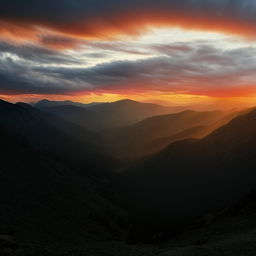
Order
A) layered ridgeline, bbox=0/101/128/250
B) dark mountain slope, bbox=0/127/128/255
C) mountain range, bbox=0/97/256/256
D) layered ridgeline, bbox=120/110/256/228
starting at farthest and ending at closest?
layered ridgeline, bbox=120/110/256/228 < layered ridgeline, bbox=0/101/128/250 < dark mountain slope, bbox=0/127/128/255 < mountain range, bbox=0/97/256/256

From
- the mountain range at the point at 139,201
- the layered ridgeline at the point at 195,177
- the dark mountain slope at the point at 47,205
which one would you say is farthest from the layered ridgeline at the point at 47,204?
the layered ridgeline at the point at 195,177

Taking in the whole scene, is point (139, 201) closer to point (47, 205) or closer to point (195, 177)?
point (195, 177)

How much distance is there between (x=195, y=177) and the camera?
347 feet

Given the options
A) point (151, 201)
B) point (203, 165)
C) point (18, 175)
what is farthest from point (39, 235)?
point (203, 165)

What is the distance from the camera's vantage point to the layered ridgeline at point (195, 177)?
8394 centimetres

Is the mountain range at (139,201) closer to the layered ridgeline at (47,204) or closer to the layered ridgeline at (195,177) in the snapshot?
the layered ridgeline at (47,204)

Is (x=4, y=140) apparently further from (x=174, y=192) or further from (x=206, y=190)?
(x=206, y=190)

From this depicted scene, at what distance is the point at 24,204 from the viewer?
58.4 m

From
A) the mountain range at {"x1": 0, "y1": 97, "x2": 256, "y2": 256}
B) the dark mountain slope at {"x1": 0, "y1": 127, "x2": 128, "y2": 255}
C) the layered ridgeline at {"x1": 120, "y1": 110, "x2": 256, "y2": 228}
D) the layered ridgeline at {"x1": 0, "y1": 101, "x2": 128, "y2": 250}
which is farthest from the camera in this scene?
the layered ridgeline at {"x1": 120, "y1": 110, "x2": 256, "y2": 228}

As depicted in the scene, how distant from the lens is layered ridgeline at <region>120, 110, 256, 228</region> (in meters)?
83.9

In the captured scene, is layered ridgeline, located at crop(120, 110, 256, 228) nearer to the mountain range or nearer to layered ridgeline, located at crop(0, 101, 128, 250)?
the mountain range

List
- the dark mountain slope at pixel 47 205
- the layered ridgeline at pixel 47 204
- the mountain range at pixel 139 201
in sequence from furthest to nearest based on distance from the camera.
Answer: the layered ridgeline at pixel 47 204
the dark mountain slope at pixel 47 205
the mountain range at pixel 139 201

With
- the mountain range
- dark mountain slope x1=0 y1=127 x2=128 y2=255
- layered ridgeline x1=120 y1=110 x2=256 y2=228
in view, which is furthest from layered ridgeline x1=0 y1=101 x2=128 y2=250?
layered ridgeline x1=120 y1=110 x2=256 y2=228

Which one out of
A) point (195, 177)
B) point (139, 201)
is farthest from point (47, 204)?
point (195, 177)
